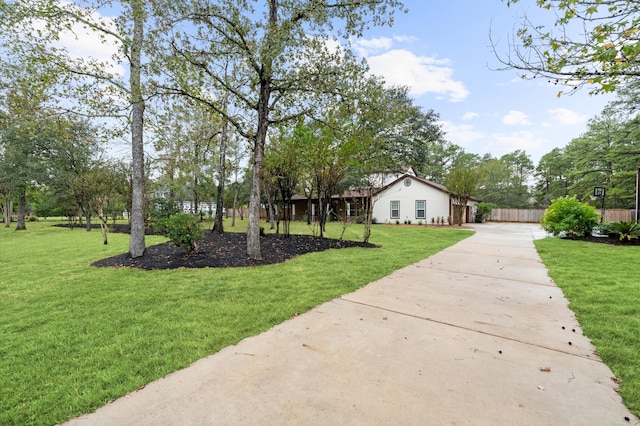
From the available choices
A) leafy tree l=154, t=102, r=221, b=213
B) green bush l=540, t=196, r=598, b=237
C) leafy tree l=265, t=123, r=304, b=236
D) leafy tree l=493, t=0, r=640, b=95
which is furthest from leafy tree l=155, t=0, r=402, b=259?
green bush l=540, t=196, r=598, b=237

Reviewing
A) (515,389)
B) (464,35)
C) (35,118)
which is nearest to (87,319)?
(515,389)

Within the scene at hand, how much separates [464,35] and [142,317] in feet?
25.5

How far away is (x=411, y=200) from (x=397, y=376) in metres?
20.8

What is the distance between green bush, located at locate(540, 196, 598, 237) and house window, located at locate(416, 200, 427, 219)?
380 inches

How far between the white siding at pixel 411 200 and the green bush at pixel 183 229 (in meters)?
15.4

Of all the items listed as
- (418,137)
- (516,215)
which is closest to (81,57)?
(418,137)

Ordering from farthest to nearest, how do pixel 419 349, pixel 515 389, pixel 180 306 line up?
pixel 180 306
pixel 419 349
pixel 515 389

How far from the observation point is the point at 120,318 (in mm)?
3174

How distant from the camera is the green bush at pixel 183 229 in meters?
6.35

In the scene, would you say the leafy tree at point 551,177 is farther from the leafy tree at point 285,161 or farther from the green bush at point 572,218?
the leafy tree at point 285,161

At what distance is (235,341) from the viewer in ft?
8.59

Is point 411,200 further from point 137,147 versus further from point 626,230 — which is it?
point 137,147

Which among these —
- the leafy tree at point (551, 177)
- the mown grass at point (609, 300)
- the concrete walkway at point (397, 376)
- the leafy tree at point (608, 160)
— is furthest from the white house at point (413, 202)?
the leafy tree at point (551, 177)

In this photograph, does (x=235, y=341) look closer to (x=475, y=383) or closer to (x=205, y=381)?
(x=205, y=381)
